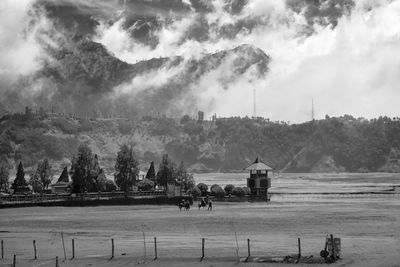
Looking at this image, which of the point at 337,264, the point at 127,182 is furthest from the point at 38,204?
the point at 337,264

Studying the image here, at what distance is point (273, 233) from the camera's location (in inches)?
2751

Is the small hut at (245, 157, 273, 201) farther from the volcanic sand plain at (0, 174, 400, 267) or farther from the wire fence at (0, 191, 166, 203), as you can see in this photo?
the volcanic sand plain at (0, 174, 400, 267)

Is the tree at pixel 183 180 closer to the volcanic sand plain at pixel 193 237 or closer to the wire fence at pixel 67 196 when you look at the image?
the wire fence at pixel 67 196

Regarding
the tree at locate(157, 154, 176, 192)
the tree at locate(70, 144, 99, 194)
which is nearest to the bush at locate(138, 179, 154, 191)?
→ the tree at locate(157, 154, 176, 192)

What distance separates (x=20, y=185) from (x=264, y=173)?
203 ft

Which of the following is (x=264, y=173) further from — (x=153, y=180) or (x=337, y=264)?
(x=337, y=264)

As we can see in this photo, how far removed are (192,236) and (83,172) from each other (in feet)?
267

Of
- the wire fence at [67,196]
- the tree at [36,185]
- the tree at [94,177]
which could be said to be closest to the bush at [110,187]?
the tree at [94,177]

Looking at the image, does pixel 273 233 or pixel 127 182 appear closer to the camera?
pixel 273 233

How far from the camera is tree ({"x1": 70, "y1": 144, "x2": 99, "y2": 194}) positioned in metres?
145

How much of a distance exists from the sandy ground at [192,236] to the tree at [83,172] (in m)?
39.2

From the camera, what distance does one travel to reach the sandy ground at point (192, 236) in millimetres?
50812

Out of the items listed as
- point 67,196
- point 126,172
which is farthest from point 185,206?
point 126,172

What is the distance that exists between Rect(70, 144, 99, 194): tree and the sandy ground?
3925cm
